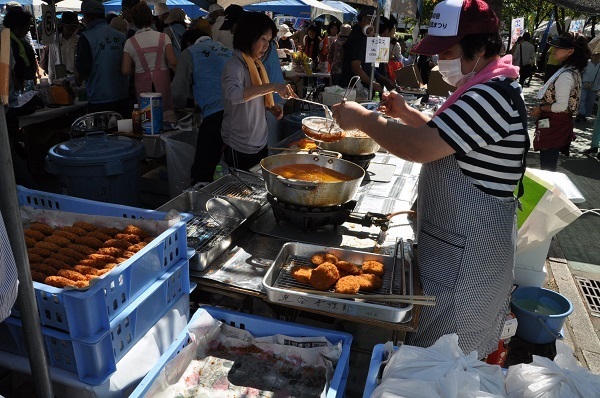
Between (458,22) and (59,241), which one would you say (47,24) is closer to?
(59,241)

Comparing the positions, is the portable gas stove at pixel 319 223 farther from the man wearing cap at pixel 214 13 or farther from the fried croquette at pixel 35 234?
the man wearing cap at pixel 214 13

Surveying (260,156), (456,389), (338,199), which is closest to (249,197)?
(338,199)

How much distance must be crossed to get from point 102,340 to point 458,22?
184 centimetres

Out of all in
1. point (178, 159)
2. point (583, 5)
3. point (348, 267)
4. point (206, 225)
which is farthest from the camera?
point (178, 159)

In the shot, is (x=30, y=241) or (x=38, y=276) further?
(x=30, y=241)

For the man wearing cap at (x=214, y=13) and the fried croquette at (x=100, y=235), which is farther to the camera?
the man wearing cap at (x=214, y=13)

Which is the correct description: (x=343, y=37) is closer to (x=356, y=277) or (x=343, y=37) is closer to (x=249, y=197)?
(x=249, y=197)

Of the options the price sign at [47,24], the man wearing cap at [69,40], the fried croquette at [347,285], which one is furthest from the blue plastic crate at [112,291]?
the man wearing cap at [69,40]

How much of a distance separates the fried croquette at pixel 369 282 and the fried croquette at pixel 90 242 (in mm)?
1144

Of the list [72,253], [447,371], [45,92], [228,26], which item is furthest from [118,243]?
[45,92]

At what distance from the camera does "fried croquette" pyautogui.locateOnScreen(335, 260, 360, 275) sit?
85.3 inches

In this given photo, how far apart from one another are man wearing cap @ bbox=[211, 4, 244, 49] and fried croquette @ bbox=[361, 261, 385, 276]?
3.97 m

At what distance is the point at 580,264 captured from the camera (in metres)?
4.96

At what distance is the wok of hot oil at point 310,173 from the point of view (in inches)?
104
